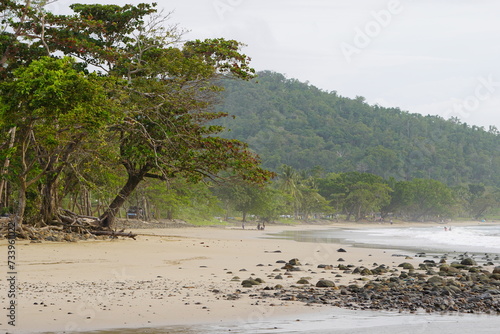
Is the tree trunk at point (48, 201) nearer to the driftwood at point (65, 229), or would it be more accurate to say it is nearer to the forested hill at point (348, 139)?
the driftwood at point (65, 229)

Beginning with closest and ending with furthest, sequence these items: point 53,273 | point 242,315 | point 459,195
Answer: point 242,315
point 53,273
point 459,195

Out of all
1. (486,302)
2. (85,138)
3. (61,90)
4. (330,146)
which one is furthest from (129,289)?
(330,146)

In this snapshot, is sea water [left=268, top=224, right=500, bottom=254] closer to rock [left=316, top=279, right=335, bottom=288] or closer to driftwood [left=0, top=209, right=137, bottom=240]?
driftwood [left=0, top=209, right=137, bottom=240]

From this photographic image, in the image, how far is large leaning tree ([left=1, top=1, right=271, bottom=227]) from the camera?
69.5 feet

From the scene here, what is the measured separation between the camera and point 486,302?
10.6m

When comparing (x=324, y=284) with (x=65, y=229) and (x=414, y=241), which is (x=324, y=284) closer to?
(x=65, y=229)

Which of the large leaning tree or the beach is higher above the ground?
the large leaning tree

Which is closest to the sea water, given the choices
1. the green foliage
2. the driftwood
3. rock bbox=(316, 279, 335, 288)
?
the driftwood

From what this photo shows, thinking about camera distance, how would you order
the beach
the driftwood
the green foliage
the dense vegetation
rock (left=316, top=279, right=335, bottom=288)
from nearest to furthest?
the beach < rock (left=316, top=279, right=335, bottom=288) < the dense vegetation < the driftwood < the green foliage

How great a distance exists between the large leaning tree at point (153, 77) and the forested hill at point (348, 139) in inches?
4952

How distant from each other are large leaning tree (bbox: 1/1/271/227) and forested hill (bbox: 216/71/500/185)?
126 metres

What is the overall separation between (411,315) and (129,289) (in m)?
5.09

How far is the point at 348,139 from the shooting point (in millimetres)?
177500

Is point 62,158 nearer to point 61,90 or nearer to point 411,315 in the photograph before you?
point 61,90
